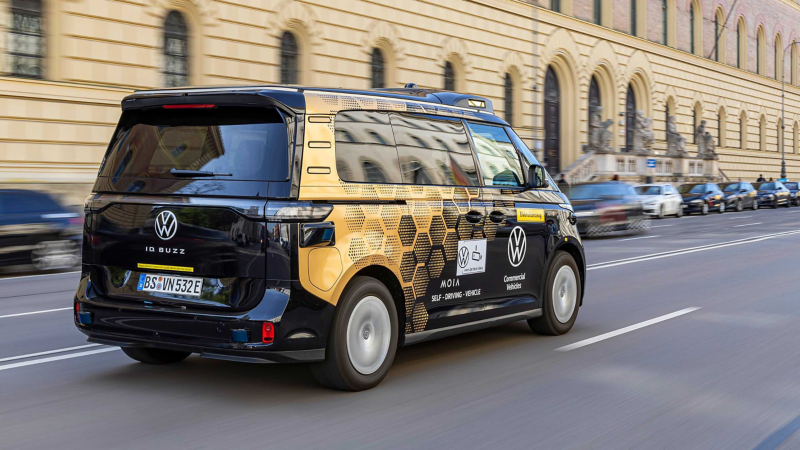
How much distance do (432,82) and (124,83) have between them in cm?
1362

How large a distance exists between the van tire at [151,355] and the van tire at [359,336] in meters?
1.39

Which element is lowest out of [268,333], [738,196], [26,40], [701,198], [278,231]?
[268,333]

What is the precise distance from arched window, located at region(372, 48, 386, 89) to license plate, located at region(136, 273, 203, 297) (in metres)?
25.6

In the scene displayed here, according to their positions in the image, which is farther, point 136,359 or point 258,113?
point 136,359

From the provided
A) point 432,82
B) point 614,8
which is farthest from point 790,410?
point 614,8

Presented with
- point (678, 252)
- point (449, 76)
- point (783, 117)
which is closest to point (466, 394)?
point (678, 252)

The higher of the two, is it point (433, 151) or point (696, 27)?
point (696, 27)

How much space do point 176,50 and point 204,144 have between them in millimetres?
19488

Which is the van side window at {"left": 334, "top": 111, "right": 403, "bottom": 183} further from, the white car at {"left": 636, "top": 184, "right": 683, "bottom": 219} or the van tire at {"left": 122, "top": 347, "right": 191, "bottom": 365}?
the white car at {"left": 636, "top": 184, "right": 683, "bottom": 219}

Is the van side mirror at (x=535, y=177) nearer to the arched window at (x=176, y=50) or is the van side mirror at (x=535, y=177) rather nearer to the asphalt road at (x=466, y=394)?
the asphalt road at (x=466, y=394)

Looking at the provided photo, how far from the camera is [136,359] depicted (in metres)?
6.51

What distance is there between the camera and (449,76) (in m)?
34.6

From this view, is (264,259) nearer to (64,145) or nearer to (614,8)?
(64,145)

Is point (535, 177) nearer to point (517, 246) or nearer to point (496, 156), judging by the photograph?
point (496, 156)
